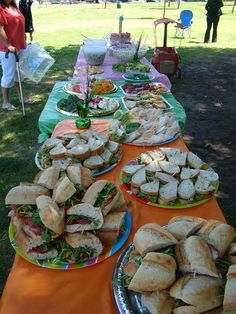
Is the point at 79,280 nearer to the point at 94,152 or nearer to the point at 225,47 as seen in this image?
the point at 94,152

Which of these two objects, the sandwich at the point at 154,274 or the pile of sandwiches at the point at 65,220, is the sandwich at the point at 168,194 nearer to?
the pile of sandwiches at the point at 65,220

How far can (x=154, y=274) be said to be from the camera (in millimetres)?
1139

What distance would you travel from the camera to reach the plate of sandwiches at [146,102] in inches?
124

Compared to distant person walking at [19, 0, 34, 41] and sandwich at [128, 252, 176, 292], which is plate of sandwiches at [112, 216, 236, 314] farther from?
distant person walking at [19, 0, 34, 41]

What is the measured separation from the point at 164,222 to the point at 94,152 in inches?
28.8

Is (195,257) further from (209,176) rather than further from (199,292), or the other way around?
(209,176)

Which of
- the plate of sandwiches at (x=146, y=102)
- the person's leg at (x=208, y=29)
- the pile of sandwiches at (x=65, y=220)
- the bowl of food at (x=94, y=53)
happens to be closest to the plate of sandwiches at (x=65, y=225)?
the pile of sandwiches at (x=65, y=220)

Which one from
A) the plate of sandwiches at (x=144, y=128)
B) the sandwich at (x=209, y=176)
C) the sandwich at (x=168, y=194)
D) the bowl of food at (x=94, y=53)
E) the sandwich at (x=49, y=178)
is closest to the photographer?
the sandwich at (x=49, y=178)

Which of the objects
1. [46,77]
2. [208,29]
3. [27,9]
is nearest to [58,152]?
[46,77]

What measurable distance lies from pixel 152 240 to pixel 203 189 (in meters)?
0.67

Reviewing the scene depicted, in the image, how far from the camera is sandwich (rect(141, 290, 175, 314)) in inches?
43.6

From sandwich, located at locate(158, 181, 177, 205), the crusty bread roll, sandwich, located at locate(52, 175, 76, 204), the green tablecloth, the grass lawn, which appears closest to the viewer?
the crusty bread roll

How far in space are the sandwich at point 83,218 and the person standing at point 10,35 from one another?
431 centimetres

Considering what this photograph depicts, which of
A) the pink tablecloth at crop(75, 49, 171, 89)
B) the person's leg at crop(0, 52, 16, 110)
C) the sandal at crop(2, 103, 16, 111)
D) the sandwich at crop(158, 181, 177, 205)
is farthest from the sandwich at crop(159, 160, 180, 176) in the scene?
the sandal at crop(2, 103, 16, 111)
